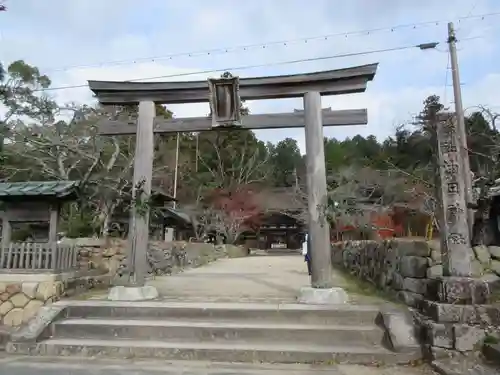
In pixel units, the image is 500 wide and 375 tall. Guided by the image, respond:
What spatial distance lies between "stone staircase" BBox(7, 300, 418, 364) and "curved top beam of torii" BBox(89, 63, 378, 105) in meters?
4.22

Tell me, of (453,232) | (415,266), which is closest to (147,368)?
(415,266)

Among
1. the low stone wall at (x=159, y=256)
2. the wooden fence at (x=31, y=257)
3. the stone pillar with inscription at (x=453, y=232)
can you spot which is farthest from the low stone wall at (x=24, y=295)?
the stone pillar with inscription at (x=453, y=232)

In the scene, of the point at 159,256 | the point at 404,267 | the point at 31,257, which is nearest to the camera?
the point at 404,267

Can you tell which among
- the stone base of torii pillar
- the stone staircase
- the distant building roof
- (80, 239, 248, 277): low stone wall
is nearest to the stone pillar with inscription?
the stone staircase

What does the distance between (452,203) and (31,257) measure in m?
7.62

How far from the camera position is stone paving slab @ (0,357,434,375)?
4.86 m

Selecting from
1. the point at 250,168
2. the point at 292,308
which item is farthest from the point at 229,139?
the point at 292,308

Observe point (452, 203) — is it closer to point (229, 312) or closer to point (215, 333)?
point (229, 312)

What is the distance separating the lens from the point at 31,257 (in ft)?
25.8

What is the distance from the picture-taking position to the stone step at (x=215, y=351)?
525 centimetres

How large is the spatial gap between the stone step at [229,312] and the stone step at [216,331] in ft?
0.58

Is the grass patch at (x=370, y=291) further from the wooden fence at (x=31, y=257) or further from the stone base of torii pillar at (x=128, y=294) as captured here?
the wooden fence at (x=31, y=257)

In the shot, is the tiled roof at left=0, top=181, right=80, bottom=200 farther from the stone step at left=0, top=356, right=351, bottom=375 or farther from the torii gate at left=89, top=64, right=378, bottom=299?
the stone step at left=0, top=356, right=351, bottom=375

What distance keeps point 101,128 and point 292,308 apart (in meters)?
5.62
